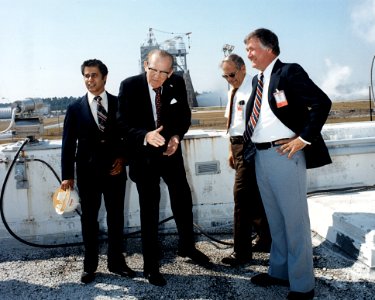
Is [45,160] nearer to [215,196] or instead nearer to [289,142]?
[215,196]

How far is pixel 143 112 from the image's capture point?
3039 mm

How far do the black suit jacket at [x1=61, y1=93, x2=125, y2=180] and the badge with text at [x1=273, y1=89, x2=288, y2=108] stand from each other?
1388 millimetres

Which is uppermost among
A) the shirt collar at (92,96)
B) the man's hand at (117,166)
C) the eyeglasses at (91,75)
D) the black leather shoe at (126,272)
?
the eyeglasses at (91,75)

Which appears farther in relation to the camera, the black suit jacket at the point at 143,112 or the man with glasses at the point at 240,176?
the man with glasses at the point at 240,176

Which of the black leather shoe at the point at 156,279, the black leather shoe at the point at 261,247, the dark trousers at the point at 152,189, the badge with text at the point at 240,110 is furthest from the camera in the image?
the black leather shoe at the point at 261,247

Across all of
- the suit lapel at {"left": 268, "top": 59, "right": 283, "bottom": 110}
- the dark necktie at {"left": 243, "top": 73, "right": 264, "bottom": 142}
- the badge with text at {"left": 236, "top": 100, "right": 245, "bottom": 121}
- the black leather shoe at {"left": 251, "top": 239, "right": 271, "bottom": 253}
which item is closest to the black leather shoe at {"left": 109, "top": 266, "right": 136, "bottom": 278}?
the black leather shoe at {"left": 251, "top": 239, "right": 271, "bottom": 253}

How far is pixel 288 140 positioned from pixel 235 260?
1.30 m

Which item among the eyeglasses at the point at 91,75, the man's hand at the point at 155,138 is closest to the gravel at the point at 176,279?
the man's hand at the point at 155,138

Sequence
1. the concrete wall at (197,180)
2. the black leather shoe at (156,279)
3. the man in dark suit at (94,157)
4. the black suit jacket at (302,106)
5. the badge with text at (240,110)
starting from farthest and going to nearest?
the concrete wall at (197,180) → the badge with text at (240,110) → the man in dark suit at (94,157) → the black leather shoe at (156,279) → the black suit jacket at (302,106)

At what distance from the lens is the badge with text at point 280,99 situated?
244 centimetres

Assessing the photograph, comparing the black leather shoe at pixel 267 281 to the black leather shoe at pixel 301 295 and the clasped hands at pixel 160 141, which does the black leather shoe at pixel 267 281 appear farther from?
the clasped hands at pixel 160 141

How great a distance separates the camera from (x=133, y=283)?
2977mm

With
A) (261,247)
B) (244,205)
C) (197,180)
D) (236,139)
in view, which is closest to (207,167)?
(197,180)

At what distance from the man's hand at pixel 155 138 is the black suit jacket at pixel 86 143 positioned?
46cm
